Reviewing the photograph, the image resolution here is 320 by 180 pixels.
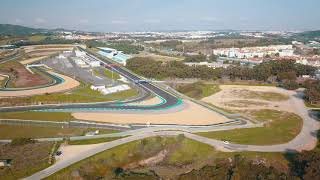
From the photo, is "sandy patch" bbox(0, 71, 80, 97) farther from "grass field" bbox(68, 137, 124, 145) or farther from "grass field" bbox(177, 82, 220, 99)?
"grass field" bbox(68, 137, 124, 145)

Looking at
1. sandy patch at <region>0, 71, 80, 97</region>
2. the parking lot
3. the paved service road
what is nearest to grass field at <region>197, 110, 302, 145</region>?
the paved service road

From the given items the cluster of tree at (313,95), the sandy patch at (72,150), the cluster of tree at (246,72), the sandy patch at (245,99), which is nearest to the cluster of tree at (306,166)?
the sandy patch at (72,150)

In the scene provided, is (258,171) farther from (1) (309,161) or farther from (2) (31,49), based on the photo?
(2) (31,49)

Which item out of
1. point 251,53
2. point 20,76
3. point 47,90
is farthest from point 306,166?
point 251,53

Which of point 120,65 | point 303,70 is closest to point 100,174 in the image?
point 303,70

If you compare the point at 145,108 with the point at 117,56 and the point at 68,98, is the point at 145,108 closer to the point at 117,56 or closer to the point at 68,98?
the point at 68,98
